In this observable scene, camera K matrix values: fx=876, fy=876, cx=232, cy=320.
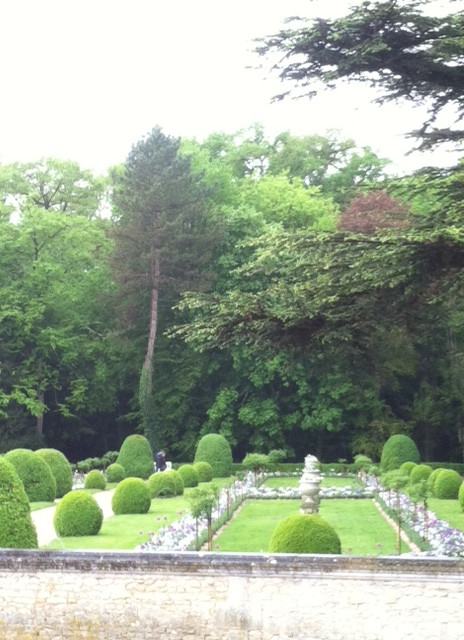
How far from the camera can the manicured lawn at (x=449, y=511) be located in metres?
17.6

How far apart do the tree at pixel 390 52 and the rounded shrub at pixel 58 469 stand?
580 inches

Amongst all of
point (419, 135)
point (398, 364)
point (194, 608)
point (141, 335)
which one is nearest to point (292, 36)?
point (419, 135)

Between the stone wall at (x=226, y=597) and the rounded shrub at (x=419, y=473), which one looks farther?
the rounded shrub at (x=419, y=473)

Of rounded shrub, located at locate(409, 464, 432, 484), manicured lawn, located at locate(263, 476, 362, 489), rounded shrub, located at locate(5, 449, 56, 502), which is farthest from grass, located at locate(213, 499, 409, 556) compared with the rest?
rounded shrub, located at locate(5, 449, 56, 502)

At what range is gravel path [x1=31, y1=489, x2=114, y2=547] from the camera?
1557 centimetres

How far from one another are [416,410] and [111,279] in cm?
1404

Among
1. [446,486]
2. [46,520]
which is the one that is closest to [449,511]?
[446,486]

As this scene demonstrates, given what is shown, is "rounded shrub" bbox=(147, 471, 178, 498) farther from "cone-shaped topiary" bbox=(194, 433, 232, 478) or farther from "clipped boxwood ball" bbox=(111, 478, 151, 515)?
"cone-shaped topiary" bbox=(194, 433, 232, 478)

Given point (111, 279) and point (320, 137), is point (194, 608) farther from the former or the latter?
point (320, 137)

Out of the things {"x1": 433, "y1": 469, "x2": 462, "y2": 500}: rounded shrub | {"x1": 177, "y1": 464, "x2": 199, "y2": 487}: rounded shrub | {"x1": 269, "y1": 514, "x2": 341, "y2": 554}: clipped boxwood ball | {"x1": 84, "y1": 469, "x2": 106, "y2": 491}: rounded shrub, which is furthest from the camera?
{"x1": 177, "y1": 464, "x2": 199, "y2": 487}: rounded shrub

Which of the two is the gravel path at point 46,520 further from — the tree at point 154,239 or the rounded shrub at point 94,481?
the tree at point 154,239

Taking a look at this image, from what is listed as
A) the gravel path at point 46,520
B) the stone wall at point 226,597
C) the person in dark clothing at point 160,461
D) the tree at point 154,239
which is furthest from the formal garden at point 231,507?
the tree at point 154,239

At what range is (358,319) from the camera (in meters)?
12.3

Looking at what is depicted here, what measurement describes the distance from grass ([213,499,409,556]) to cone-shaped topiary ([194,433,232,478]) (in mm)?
8259
